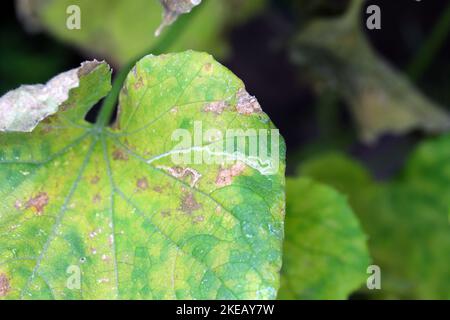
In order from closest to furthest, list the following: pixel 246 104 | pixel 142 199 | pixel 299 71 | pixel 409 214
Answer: pixel 246 104, pixel 142 199, pixel 409 214, pixel 299 71

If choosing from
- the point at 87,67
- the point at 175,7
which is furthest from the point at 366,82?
the point at 87,67

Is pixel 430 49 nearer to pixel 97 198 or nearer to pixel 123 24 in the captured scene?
pixel 123 24

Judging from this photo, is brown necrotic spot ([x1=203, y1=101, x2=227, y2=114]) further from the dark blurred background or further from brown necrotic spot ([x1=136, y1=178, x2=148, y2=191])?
the dark blurred background

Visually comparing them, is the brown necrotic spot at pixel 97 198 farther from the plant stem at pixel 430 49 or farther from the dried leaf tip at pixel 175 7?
the plant stem at pixel 430 49

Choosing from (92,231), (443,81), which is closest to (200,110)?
(92,231)

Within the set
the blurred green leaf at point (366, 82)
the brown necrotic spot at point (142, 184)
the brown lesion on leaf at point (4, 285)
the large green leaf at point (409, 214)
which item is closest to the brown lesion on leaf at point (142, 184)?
the brown necrotic spot at point (142, 184)
